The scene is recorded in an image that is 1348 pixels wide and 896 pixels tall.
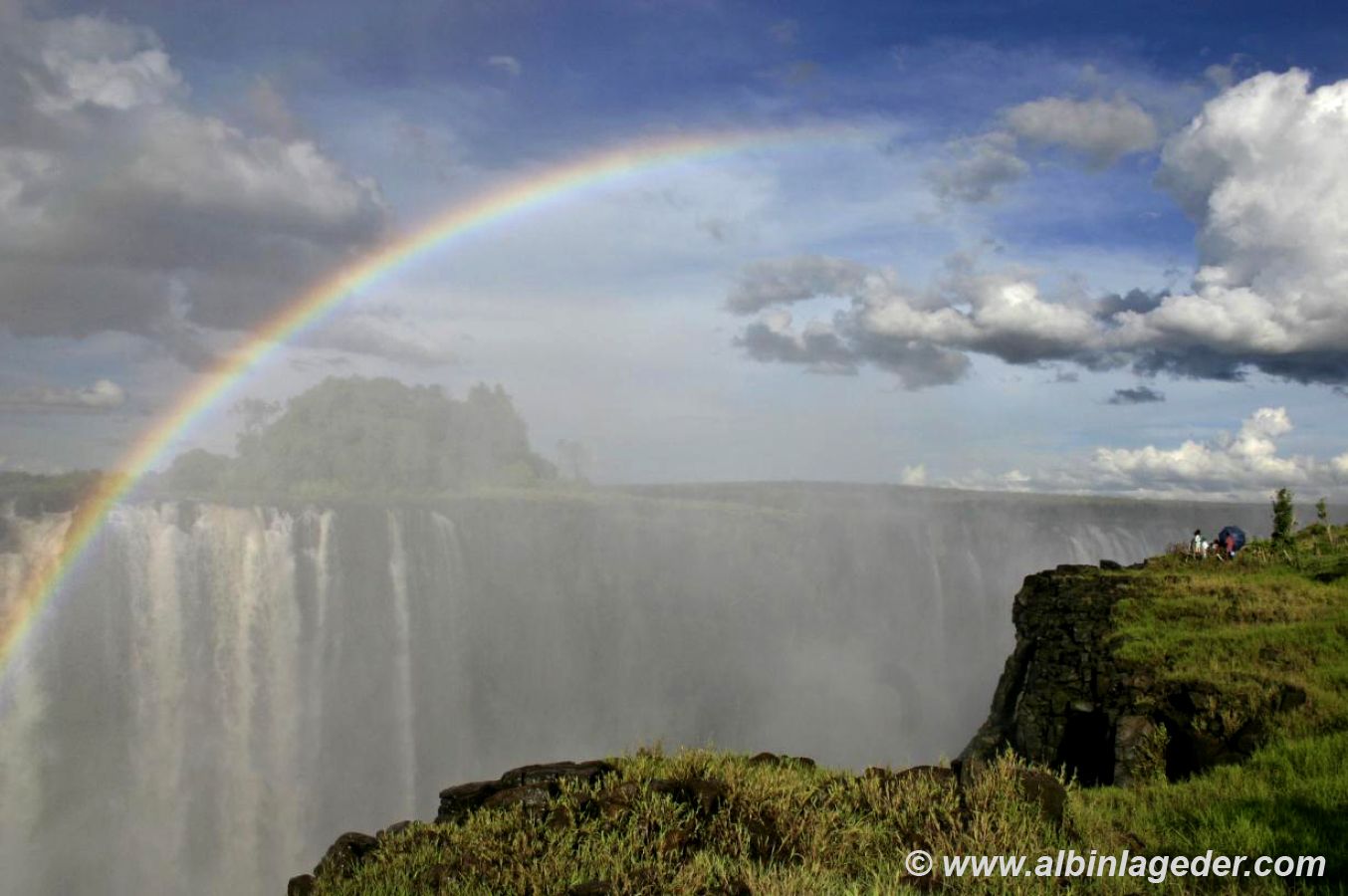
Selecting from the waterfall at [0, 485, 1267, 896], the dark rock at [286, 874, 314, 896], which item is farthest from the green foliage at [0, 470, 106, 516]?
the dark rock at [286, 874, 314, 896]

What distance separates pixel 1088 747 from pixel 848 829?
9.32 metres

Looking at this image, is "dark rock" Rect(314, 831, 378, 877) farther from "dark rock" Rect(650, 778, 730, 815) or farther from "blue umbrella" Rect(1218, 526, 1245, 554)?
"blue umbrella" Rect(1218, 526, 1245, 554)

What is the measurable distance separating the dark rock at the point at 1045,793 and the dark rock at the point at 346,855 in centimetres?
745

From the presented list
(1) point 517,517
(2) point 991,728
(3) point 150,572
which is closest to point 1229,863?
(2) point 991,728

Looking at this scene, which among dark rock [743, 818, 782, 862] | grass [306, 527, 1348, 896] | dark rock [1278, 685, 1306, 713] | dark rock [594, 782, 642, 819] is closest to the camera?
grass [306, 527, 1348, 896]

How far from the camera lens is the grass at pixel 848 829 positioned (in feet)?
22.5

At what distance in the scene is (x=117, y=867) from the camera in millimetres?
45719

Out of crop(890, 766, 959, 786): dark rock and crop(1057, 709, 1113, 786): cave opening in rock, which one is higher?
crop(890, 766, 959, 786): dark rock

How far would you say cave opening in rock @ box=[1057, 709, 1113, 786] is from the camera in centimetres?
1370

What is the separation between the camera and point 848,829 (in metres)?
7.84

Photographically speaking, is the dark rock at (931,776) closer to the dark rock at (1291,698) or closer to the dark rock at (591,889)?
the dark rock at (591,889)

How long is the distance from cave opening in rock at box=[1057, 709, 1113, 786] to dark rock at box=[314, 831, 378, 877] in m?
10.9

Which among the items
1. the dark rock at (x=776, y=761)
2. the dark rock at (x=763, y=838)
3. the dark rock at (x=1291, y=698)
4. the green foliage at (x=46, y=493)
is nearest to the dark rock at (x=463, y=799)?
the dark rock at (x=776, y=761)

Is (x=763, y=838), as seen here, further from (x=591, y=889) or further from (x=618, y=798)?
(x=618, y=798)
